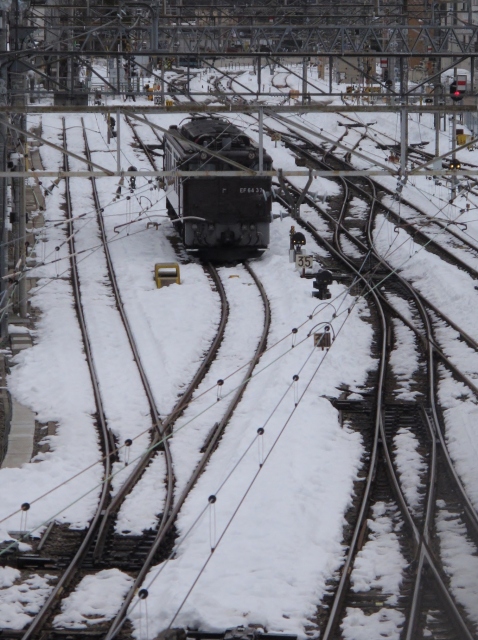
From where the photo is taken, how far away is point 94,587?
443 inches

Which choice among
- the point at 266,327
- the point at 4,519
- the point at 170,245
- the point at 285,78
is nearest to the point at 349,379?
the point at 266,327

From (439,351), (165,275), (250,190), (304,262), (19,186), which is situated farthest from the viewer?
(250,190)

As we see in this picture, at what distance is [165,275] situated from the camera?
78.3 ft

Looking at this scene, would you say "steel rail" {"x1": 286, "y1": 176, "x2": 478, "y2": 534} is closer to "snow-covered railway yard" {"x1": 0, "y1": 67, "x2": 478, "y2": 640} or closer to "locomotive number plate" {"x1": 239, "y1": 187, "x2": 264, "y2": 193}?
"snow-covered railway yard" {"x1": 0, "y1": 67, "x2": 478, "y2": 640}

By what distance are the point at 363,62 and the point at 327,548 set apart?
48.3 meters

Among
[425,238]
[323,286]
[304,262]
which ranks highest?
[425,238]

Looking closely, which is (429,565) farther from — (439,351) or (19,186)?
(19,186)

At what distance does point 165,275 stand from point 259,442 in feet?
31.9

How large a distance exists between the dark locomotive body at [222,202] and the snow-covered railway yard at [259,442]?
23.3 inches

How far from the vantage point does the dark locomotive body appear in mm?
24516

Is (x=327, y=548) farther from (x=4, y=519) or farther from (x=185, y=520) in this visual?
(x=4, y=519)

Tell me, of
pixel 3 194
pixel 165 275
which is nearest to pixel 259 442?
pixel 3 194

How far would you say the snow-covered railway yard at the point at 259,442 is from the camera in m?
10.9

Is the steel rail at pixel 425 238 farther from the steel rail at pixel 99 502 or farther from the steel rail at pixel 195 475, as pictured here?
the steel rail at pixel 99 502
